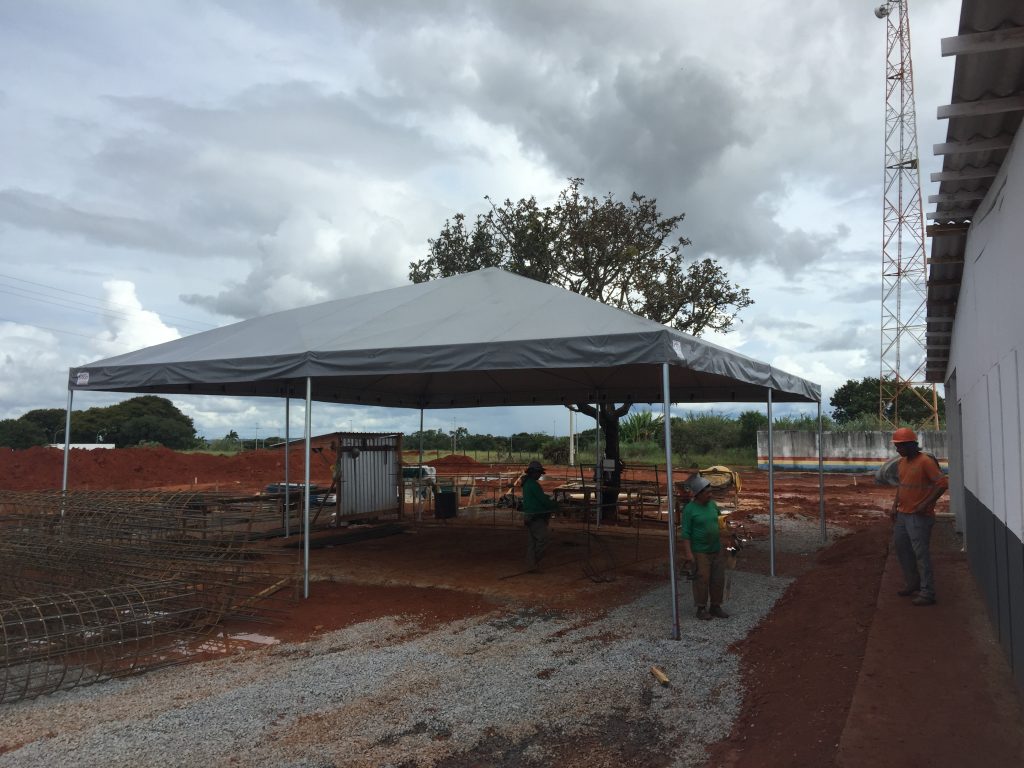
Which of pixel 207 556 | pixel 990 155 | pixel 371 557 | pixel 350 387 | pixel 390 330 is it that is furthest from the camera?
pixel 350 387

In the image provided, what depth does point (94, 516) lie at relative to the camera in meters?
8.40

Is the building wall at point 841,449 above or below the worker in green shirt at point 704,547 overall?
above

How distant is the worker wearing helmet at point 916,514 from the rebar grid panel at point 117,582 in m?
6.37

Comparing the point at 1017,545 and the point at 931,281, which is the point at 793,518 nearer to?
the point at 931,281

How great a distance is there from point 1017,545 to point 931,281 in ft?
17.4

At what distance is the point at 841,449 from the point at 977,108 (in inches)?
1287

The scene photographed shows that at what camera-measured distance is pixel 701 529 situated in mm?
7836

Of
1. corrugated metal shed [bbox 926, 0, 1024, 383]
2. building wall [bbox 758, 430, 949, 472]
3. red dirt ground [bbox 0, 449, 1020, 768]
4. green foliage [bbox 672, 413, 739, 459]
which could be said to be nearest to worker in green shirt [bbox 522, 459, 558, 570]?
red dirt ground [bbox 0, 449, 1020, 768]

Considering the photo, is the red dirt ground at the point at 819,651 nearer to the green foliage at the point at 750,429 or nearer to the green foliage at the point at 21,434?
the green foliage at the point at 750,429

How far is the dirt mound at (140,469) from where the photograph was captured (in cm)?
3027

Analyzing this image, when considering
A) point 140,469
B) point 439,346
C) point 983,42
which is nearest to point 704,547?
point 439,346

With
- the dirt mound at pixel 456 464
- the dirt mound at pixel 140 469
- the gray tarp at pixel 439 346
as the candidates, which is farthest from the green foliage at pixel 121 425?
the gray tarp at pixel 439 346

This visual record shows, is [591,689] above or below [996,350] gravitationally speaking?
below

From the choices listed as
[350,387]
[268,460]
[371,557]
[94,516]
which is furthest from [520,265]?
[268,460]
